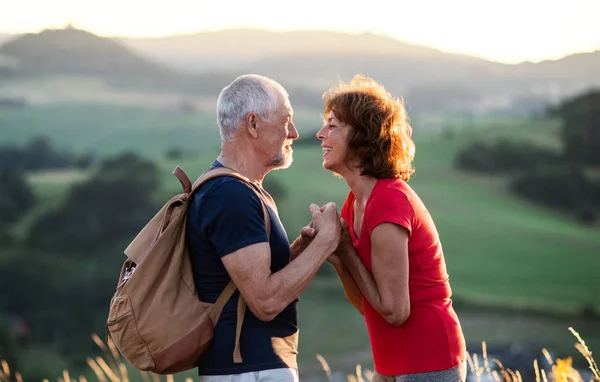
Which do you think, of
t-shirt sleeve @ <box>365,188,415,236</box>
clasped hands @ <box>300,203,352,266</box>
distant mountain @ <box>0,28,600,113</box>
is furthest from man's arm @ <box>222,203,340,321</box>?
distant mountain @ <box>0,28,600,113</box>

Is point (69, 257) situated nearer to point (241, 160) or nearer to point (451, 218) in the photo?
point (451, 218)

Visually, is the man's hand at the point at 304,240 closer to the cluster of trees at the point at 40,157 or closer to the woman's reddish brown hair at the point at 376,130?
the woman's reddish brown hair at the point at 376,130

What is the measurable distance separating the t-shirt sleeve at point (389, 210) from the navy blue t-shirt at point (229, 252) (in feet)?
0.99

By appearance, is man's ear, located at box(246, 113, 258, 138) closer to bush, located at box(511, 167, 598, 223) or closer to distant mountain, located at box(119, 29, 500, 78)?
bush, located at box(511, 167, 598, 223)

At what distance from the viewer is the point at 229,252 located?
8.12ft

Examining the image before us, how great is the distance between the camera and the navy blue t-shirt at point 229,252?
8.14 feet

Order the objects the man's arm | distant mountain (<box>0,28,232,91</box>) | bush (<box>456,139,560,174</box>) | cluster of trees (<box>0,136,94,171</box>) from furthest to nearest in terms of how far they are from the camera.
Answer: distant mountain (<box>0,28,232,91</box>) → bush (<box>456,139,560,174</box>) → cluster of trees (<box>0,136,94,171</box>) → the man's arm

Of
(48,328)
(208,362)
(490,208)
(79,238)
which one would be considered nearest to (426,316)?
(208,362)

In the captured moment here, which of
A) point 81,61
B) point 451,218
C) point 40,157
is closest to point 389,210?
point 451,218

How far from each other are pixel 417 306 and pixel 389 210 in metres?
0.36

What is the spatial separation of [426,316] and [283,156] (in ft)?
2.48

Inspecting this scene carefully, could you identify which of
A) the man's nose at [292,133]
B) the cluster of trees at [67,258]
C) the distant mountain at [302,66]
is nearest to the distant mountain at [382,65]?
the distant mountain at [302,66]

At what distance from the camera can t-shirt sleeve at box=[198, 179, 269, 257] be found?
2475 millimetres

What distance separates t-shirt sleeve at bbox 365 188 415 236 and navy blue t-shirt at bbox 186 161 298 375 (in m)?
0.30
